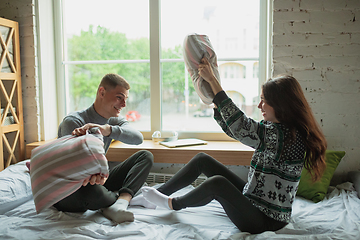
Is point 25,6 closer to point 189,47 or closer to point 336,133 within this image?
point 189,47

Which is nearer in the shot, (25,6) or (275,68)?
(275,68)

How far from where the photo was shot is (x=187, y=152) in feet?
7.33

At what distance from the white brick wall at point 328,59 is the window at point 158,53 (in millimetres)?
315

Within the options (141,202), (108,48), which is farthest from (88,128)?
(108,48)

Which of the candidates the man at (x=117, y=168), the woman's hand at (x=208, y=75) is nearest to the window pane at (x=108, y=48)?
the man at (x=117, y=168)

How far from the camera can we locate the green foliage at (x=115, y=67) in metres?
2.64

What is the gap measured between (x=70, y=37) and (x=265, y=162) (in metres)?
2.20

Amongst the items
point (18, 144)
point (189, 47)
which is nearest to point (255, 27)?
point (189, 47)

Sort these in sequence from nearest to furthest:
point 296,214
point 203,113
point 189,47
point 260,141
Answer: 1. point 260,141
2. point 189,47
3. point 296,214
4. point 203,113

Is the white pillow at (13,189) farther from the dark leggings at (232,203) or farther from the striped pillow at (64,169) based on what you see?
the dark leggings at (232,203)

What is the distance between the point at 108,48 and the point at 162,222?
1762mm

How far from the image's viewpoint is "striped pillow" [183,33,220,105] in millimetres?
1485

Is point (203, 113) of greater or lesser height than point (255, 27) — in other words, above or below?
below

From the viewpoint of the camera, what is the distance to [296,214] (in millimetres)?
1676
